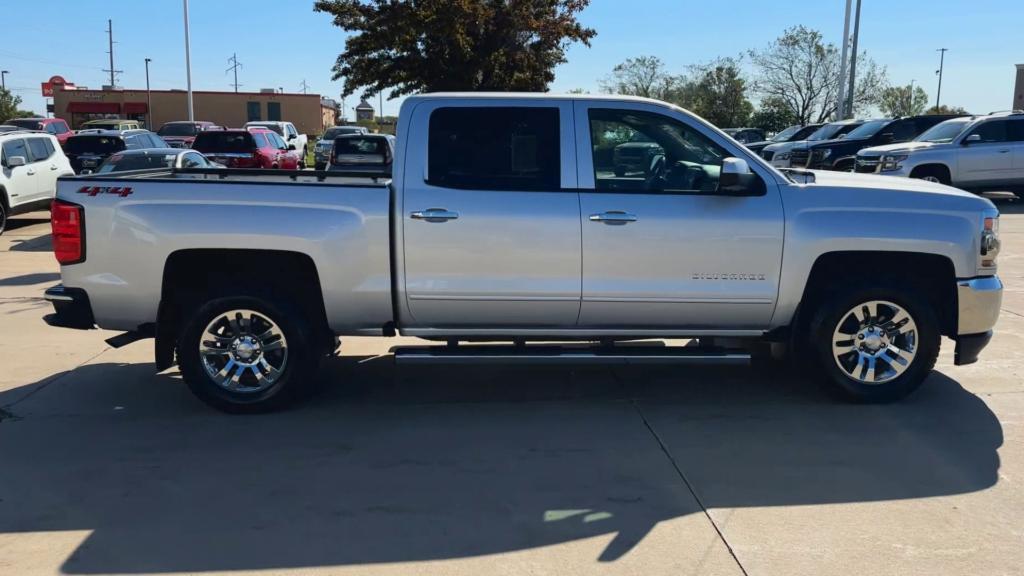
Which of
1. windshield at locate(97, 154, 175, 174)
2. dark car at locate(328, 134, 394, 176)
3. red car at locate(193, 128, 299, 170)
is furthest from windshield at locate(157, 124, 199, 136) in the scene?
windshield at locate(97, 154, 175, 174)

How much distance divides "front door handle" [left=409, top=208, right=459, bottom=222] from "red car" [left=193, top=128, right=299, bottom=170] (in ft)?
53.7

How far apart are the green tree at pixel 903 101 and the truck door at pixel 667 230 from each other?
49.2 m

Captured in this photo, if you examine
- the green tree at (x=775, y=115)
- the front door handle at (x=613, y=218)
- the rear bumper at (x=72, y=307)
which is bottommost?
the rear bumper at (x=72, y=307)

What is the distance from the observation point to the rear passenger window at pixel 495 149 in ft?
18.5

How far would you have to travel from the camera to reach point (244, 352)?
576 centimetres

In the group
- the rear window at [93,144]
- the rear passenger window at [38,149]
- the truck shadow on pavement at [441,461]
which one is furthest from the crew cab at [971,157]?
the rear window at [93,144]

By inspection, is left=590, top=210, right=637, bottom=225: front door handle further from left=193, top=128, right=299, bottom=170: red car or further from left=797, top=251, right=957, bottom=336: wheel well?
left=193, top=128, right=299, bottom=170: red car

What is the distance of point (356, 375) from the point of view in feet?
22.4

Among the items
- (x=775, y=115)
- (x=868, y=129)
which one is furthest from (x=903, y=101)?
(x=868, y=129)

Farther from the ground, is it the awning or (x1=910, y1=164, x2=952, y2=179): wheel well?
the awning

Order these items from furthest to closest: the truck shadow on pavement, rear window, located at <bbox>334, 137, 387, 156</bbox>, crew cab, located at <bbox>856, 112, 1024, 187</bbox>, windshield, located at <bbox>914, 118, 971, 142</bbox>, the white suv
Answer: windshield, located at <bbox>914, 118, 971, 142</bbox>, rear window, located at <bbox>334, 137, 387, 156</bbox>, crew cab, located at <bbox>856, 112, 1024, 187</bbox>, the white suv, the truck shadow on pavement

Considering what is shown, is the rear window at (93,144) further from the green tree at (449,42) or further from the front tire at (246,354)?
the front tire at (246,354)

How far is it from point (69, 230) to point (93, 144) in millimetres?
17010

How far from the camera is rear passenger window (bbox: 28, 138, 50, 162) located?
1627 centimetres
